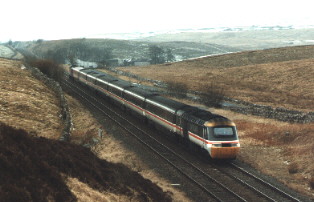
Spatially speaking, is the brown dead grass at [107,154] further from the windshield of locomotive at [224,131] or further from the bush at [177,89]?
the bush at [177,89]

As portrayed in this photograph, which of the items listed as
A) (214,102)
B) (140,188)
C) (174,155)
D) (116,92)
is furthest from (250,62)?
(140,188)

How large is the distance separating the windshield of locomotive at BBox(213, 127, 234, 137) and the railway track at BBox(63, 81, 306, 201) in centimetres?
225

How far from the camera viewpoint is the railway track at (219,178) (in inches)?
725

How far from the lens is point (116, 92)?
45.5 m

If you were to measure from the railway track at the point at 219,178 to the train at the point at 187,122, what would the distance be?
3.09ft

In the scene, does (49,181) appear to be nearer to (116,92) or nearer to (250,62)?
(116,92)

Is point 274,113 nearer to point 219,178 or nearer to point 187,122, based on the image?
point 187,122

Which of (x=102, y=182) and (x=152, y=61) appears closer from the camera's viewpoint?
(x=102, y=182)

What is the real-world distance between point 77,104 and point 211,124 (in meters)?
30.2

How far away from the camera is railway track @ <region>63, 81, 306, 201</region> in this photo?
1841cm

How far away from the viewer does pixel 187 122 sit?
84.3 ft

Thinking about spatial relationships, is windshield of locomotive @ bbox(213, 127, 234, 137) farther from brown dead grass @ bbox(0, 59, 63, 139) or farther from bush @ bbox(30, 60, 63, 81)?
bush @ bbox(30, 60, 63, 81)

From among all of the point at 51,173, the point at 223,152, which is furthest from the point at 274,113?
the point at 51,173

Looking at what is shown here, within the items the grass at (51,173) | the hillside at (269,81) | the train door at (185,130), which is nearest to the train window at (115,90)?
the train door at (185,130)
